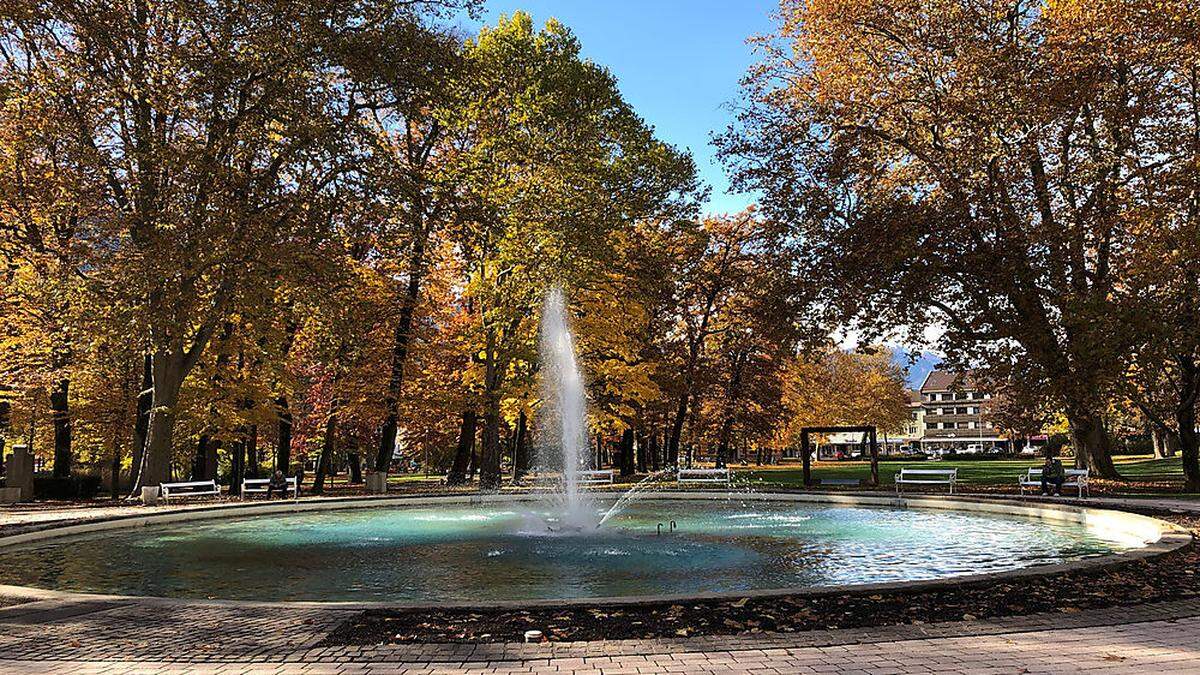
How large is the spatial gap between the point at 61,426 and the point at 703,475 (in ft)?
80.3

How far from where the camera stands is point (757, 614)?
24.7ft

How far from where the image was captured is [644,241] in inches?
1545

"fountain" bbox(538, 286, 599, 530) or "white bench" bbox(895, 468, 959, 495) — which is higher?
"fountain" bbox(538, 286, 599, 530)

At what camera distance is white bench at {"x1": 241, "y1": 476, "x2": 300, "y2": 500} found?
25.9 metres

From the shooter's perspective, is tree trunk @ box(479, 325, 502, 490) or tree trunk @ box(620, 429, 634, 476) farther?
tree trunk @ box(620, 429, 634, 476)

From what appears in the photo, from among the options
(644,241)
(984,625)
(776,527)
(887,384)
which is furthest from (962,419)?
(984,625)

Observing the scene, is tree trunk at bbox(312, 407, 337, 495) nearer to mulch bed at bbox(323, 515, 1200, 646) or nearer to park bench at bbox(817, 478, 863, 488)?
park bench at bbox(817, 478, 863, 488)

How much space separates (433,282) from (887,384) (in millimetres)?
63416

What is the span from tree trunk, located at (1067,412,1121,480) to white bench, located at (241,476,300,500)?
25573 millimetres

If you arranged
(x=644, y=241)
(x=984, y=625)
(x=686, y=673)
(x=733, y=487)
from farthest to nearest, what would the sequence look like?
(x=644, y=241) → (x=733, y=487) → (x=984, y=625) → (x=686, y=673)

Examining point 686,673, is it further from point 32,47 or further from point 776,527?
point 32,47

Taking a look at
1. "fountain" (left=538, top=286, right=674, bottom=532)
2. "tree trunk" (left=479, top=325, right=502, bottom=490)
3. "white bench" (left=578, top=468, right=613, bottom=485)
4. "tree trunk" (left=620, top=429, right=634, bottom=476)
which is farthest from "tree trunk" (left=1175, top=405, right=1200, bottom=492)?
"tree trunk" (left=620, top=429, right=634, bottom=476)

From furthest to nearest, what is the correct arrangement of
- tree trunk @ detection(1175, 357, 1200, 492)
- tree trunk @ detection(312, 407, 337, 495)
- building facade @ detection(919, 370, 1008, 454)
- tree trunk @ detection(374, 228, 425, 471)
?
building facade @ detection(919, 370, 1008, 454), tree trunk @ detection(374, 228, 425, 471), tree trunk @ detection(312, 407, 337, 495), tree trunk @ detection(1175, 357, 1200, 492)

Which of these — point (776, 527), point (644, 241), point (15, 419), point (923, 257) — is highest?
point (644, 241)
